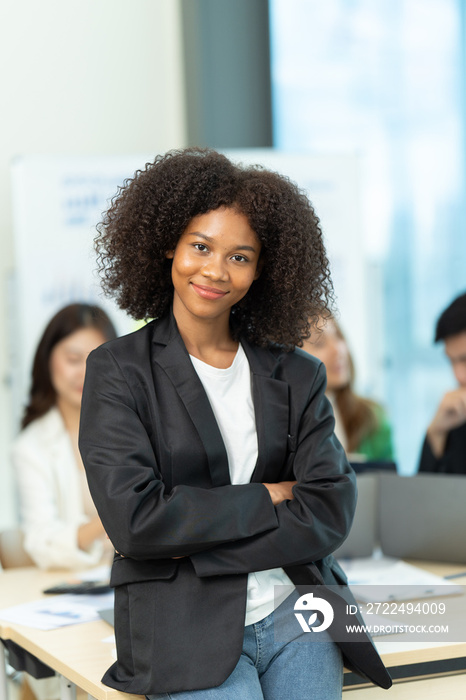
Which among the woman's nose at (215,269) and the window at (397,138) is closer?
the woman's nose at (215,269)

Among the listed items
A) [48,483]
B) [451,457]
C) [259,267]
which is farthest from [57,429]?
[259,267]

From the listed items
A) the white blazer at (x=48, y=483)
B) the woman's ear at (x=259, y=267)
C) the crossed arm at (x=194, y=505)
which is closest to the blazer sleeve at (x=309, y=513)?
the crossed arm at (x=194, y=505)

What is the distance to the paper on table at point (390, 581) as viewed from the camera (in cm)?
214

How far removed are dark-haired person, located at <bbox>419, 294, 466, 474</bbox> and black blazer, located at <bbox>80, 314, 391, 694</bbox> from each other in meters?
1.43

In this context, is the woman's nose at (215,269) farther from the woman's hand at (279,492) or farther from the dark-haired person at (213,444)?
the woman's hand at (279,492)

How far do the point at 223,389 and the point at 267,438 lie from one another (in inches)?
5.5

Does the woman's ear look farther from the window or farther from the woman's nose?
the window

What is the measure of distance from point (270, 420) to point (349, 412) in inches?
76.1

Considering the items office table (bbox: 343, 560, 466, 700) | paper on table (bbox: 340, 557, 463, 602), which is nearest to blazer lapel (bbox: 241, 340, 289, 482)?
office table (bbox: 343, 560, 466, 700)

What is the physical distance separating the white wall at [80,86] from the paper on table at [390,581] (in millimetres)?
2397

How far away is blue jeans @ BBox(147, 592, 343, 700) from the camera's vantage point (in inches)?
61.9

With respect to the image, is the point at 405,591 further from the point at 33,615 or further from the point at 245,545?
the point at 33,615

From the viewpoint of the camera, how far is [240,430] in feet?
5.50

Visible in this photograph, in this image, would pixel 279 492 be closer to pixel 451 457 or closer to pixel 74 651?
pixel 74 651
